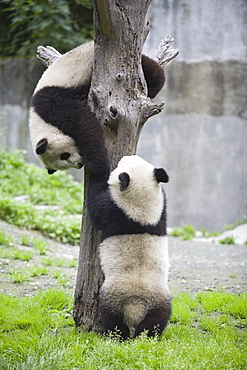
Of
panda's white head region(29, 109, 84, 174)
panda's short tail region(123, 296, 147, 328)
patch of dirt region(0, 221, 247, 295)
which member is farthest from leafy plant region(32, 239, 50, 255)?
panda's short tail region(123, 296, 147, 328)

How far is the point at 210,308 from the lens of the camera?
5.27 metres

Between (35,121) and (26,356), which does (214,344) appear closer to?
(26,356)

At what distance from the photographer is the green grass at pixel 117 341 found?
3.48 m

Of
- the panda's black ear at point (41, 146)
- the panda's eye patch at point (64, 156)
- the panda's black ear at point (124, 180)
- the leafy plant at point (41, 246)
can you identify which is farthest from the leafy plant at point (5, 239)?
the panda's black ear at point (124, 180)

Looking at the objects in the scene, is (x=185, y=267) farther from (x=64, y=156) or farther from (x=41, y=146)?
(x=41, y=146)

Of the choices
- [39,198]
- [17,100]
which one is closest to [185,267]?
[39,198]

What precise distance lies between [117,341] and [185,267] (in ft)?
13.2

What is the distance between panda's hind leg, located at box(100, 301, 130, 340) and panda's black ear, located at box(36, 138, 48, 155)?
67.8 inches

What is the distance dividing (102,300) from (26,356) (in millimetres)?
819

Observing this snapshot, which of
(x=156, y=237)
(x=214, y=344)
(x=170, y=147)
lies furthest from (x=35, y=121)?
(x=170, y=147)

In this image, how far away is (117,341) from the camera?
3.88 metres

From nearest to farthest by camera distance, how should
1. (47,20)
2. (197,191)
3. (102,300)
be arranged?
(102,300)
(197,191)
(47,20)

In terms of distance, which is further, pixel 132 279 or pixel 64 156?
pixel 64 156

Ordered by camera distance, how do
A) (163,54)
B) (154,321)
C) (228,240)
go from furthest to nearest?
(228,240), (163,54), (154,321)
